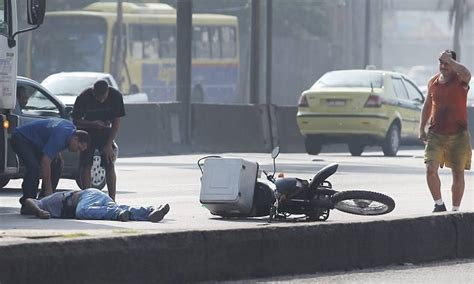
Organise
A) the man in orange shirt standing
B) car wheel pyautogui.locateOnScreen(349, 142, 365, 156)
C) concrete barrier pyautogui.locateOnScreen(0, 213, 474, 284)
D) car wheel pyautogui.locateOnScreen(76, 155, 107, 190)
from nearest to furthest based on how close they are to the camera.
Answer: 1. concrete barrier pyautogui.locateOnScreen(0, 213, 474, 284)
2. the man in orange shirt standing
3. car wheel pyautogui.locateOnScreen(76, 155, 107, 190)
4. car wheel pyautogui.locateOnScreen(349, 142, 365, 156)

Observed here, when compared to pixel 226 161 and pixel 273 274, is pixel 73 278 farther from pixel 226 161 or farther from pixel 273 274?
pixel 226 161

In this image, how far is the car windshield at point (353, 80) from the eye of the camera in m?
28.7

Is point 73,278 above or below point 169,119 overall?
above

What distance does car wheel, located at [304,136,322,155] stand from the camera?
2928cm

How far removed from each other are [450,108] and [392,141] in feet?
50.1

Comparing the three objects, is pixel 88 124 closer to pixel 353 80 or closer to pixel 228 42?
pixel 353 80

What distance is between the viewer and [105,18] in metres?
Answer: 53.1

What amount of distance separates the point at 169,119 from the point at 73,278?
2199 cm

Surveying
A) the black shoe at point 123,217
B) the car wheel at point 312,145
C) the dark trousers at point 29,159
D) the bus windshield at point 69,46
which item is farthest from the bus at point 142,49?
the black shoe at point 123,217

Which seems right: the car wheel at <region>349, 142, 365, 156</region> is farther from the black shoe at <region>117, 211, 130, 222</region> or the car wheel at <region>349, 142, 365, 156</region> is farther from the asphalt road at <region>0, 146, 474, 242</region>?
the black shoe at <region>117, 211, 130, 222</region>

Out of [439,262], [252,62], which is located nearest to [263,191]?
[439,262]

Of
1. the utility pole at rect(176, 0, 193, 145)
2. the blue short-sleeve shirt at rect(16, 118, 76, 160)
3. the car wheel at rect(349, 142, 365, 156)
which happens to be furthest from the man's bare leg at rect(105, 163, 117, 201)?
the utility pole at rect(176, 0, 193, 145)

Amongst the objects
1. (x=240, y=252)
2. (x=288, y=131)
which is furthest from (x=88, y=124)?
(x=288, y=131)

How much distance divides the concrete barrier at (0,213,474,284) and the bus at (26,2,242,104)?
3954cm
